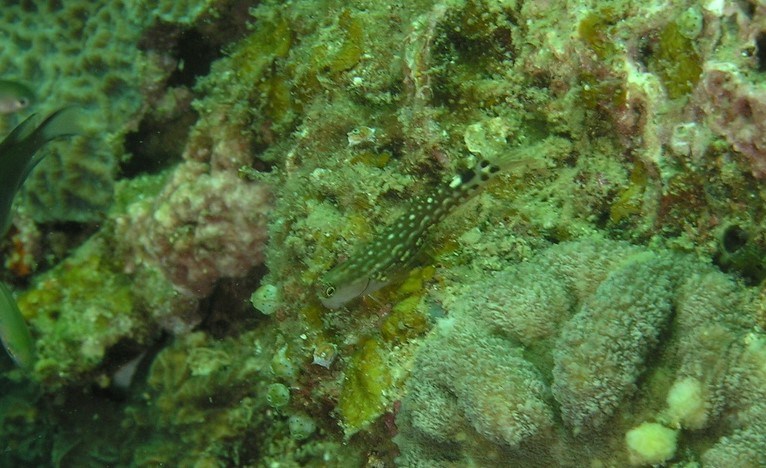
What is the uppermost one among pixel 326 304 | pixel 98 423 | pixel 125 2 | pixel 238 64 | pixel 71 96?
pixel 125 2

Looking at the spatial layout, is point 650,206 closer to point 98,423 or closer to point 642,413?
point 642,413

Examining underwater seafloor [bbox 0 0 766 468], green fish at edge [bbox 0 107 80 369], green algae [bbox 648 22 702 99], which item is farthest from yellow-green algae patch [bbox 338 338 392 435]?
green fish at edge [bbox 0 107 80 369]

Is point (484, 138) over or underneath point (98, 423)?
over

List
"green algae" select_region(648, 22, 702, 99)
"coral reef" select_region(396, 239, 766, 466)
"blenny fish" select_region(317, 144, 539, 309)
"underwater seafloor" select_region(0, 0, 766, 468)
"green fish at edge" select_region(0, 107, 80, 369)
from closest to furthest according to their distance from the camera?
"coral reef" select_region(396, 239, 766, 466), "underwater seafloor" select_region(0, 0, 766, 468), "green algae" select_region(648, 22, 702, 99), "blenny fish" select_region(317, 144, 539, 309), "green fish at edge" select_region(0, 107, 80, 369)

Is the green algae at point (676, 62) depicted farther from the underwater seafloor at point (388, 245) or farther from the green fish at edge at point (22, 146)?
the green fish at edge at point (22, 146)

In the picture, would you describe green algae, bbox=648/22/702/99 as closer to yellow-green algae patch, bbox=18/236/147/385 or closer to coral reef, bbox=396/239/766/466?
coral reef, bbox=396/239/766/466

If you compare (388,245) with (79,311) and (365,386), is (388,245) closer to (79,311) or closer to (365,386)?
(365,386)

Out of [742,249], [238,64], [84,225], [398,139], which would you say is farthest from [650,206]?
[84,225]
